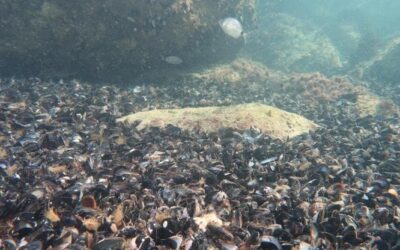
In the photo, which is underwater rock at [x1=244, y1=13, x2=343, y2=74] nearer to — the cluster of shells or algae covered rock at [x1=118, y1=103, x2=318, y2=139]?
algae covered rock at [x1=118, y1=103, x2=318, y2=139]

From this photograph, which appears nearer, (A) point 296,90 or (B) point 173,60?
(B) point 173,60

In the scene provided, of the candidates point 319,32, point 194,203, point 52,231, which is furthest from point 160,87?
point 319,32

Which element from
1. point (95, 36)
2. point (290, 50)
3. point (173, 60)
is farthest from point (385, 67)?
point (95, 36)

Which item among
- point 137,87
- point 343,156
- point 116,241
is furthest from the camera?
point 137,87

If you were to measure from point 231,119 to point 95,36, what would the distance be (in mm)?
5981

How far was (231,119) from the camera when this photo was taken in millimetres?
8992

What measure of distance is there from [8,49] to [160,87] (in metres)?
5.18

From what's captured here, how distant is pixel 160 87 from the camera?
1295 cm

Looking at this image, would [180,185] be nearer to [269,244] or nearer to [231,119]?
[269,244]

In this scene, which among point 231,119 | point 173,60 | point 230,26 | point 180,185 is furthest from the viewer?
point 230,26

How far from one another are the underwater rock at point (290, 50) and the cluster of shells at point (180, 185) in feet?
51.6

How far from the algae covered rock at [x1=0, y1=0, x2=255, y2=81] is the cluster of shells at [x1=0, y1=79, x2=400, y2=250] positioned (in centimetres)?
272

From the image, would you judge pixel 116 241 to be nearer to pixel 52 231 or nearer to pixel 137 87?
pixel 52 231

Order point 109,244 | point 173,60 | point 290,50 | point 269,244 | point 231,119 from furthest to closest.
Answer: point 290,50 < point 173,60 < point 231,119 < point 269,244 < point 109,244
